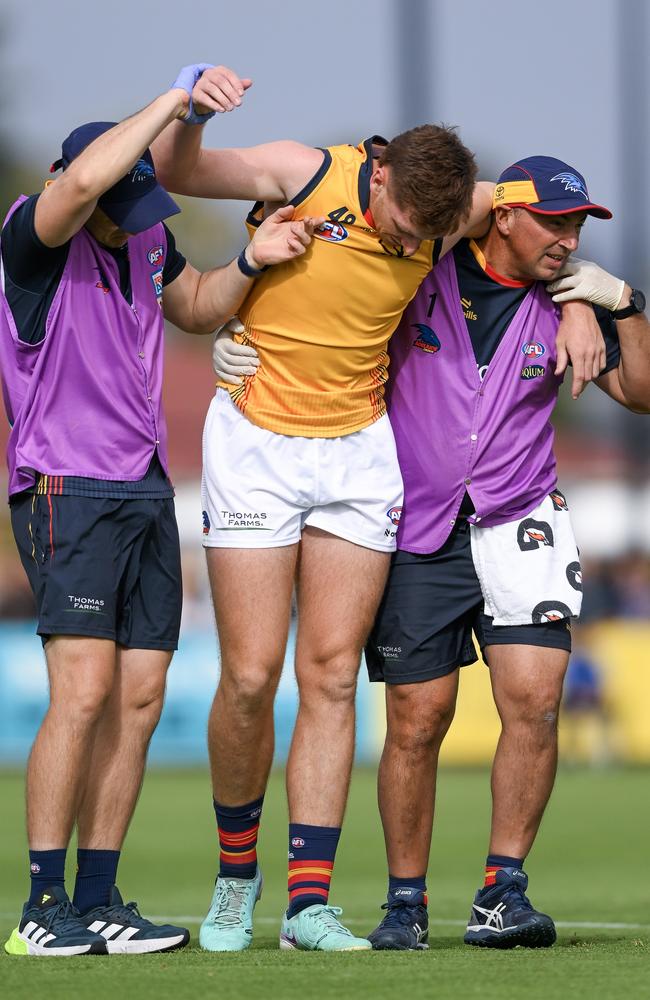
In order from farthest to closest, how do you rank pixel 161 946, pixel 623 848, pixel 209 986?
1. pixel 623 848
2. pixel 161 946
3. pixel 209 986

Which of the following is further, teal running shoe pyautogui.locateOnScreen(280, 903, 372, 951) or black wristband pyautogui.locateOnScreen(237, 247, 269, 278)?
black wristband pyautogui.locateOnScreen(237, 247, 269, 278)

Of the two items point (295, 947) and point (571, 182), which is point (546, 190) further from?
point (295, 947)

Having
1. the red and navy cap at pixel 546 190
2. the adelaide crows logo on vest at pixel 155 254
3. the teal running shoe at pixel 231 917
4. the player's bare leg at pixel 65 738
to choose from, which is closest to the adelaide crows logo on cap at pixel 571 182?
the red and navy cap at pixel 546 190

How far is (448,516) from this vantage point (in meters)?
5.54

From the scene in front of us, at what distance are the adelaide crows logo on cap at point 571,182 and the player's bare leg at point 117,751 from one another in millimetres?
2051

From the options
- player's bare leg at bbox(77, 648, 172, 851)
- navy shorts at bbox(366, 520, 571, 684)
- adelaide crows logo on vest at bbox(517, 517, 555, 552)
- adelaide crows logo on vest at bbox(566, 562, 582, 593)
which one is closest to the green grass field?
player's bare leg at bbox(77, 648, 172, 851)

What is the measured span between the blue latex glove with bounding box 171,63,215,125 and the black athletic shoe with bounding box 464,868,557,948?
2.60 m

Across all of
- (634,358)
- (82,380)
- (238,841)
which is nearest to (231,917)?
(238,841)

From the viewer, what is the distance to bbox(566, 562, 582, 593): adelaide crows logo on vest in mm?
5555

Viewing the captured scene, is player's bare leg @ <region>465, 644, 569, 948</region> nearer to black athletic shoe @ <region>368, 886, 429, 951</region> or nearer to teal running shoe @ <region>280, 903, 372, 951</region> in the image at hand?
black athletic shoe @ <region>368, 886, 429, 951</region>

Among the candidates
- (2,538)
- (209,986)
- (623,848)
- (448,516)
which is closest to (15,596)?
(623,848)

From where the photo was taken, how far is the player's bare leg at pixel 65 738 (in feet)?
15.8

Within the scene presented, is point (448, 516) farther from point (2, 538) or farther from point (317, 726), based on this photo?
point (2, 538)

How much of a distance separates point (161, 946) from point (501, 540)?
1737 millimetres
